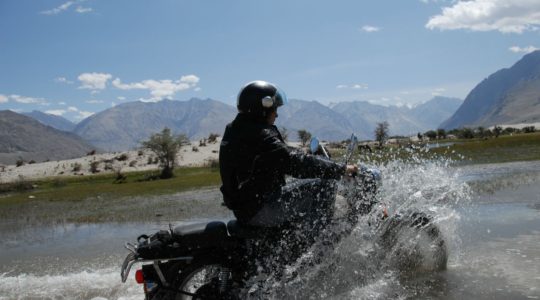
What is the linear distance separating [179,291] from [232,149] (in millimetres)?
1672

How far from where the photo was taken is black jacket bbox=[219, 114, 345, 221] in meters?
5.93

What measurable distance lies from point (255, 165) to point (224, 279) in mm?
1348

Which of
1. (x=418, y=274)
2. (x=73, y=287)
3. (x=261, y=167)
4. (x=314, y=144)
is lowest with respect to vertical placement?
(x=73, y=287)

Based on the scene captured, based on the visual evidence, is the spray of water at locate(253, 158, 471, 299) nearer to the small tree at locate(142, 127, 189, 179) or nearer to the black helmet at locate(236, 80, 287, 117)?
the black helmet at locate(236, 80, 287, 117)

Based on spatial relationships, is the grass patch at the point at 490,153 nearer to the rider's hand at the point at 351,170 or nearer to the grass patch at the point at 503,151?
the grass patch at the point at 503,151

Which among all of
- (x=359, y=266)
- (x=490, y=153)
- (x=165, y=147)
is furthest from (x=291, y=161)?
(x=165, y=147)

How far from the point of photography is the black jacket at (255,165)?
19.5 ft

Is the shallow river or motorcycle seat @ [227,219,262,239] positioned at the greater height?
motorcycle seat @ [227,219,262,239]

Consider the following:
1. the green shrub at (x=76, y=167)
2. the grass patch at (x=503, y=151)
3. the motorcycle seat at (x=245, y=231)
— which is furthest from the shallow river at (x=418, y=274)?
the green shrub at (x=76, y=167)

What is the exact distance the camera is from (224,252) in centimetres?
602

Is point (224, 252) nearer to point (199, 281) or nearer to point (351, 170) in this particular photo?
point (199, 281)

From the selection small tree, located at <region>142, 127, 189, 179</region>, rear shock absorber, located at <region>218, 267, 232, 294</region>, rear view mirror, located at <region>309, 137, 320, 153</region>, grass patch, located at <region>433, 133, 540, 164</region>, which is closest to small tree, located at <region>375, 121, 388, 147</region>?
grass patch, located at <region>433, 133, 540, 164</region>

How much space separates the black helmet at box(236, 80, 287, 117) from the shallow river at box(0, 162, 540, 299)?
2.05 metres

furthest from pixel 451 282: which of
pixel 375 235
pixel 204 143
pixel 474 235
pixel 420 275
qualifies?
pixel 204 143
